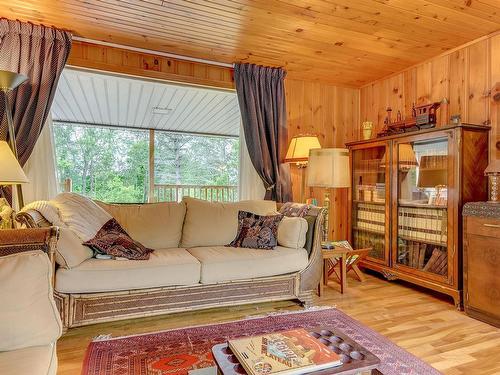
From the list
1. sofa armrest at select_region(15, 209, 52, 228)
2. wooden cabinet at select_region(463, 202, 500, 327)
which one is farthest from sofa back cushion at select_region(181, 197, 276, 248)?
wooden cabinet at select_region(463, 202, 500, 327)

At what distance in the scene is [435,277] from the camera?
2943 millimetres

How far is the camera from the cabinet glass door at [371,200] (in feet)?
11.6

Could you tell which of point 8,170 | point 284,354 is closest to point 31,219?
point 8,170

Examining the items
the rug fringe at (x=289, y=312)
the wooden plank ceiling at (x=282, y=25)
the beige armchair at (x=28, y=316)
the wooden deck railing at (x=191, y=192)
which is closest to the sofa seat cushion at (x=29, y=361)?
the beige armchair at (x=28, y=316)

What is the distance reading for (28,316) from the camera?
43.1 inches

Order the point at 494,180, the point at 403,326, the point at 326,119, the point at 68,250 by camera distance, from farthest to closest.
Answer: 1. the point at 326,119
2. the point at 494,180
3. the point at 403,326
4. the point at 68,250

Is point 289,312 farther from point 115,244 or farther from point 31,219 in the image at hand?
point 31,219

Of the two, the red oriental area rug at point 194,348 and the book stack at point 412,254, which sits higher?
the book stack at point 412,254

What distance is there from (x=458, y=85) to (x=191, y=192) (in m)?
4.00

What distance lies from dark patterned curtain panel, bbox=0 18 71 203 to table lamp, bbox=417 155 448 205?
139 inches

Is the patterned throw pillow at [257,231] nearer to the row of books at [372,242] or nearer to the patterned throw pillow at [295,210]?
the patterned throw pillow at [295,210]

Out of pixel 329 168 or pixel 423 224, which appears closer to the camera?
pixel 329 168

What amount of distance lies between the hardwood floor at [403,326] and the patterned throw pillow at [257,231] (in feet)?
1.74

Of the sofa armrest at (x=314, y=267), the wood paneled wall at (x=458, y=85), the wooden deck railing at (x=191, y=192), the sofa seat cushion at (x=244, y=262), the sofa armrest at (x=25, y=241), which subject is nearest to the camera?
the sofa armrest at (x=25, y=241)
